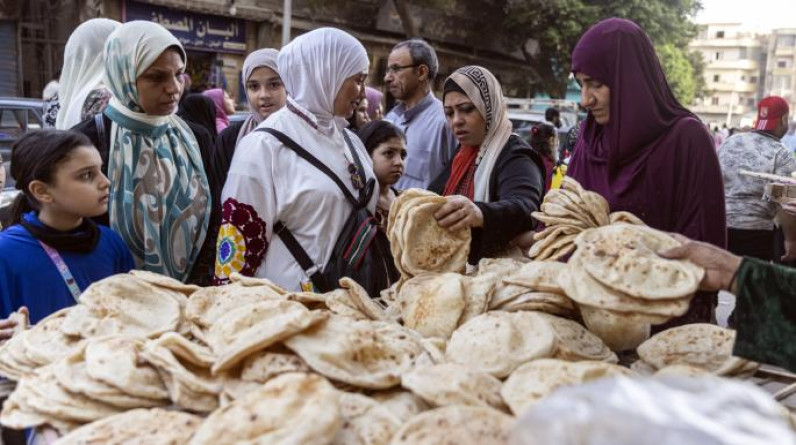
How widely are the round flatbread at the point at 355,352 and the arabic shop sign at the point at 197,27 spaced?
13984mm

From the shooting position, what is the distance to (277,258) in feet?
8.44

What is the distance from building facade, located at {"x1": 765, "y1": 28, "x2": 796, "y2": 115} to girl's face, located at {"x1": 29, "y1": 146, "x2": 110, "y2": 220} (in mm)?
68262

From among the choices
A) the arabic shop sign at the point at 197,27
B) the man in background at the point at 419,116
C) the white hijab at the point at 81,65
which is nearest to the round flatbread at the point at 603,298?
the man in background at the point at 419,116

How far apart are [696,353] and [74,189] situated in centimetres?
208

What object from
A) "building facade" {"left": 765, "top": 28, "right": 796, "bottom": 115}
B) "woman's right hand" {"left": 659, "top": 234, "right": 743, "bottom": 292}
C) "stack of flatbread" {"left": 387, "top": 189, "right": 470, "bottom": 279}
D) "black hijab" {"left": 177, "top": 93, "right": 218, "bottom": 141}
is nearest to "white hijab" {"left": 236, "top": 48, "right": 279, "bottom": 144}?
"black hijab" {"left": 177, "top": 93, "right": 218, "bottom": 141}

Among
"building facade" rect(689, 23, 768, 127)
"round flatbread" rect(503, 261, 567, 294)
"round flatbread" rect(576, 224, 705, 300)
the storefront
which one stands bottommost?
"round flatbread" rect(503, 261, 567, 294)

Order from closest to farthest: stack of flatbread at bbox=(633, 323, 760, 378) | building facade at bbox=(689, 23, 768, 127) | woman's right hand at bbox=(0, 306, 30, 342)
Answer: stack of flatbread at bbox=(633, 323, 760, 378) → woman's right hand at bbox=(0, 306, 30, 342) → building facade at bbox=(689, 23, 768, 127)

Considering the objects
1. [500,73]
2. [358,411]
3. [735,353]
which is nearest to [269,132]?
[358,411]

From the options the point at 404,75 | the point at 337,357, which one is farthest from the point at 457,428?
the point at 404,75

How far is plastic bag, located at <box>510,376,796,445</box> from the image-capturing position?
0.74 m

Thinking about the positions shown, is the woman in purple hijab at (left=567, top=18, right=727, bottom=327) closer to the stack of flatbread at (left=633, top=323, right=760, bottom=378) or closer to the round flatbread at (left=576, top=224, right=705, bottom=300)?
the stack of flatbread at (left=633, top=323, right=760, bottom=378)

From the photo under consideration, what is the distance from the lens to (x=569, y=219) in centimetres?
203

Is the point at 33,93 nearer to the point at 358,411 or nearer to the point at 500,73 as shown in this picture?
the point at 358,411

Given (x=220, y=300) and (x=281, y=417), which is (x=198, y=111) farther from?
(x=281, y=417)
